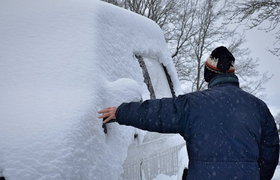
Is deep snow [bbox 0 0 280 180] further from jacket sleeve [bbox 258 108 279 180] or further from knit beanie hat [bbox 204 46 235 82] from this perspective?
jacket sleeve [bbox 258 108 279 180]

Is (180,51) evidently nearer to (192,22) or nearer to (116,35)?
(192,22)

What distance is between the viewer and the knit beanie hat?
166cm

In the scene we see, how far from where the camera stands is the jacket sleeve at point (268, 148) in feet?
5.36

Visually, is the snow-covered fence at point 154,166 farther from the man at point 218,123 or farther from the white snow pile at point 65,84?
the man at point 218,123

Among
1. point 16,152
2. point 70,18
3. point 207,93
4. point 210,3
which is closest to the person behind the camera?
point 16,152

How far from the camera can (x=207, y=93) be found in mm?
1547

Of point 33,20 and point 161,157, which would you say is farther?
point 161,157

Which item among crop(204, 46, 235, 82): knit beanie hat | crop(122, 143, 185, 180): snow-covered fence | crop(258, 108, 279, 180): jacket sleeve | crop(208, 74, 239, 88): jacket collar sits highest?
crop(204, 46, 235, 82): knit beanie hat

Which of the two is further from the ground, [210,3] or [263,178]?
[210,3]

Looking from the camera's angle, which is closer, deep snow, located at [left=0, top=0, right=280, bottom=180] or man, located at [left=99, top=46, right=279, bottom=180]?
deep snow, located at [left=0, top=0, right=280, bottom=180]

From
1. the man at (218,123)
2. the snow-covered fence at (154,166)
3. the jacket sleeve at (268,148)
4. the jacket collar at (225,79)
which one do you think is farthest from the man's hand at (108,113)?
the jacket sleeve at (268,148)

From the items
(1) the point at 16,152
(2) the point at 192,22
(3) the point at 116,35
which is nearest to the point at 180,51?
(2) the point at 192,22

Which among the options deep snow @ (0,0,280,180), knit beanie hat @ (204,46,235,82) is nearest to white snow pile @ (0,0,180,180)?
deep snow @ (0,0,280,180)

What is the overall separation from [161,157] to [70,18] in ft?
4.77
